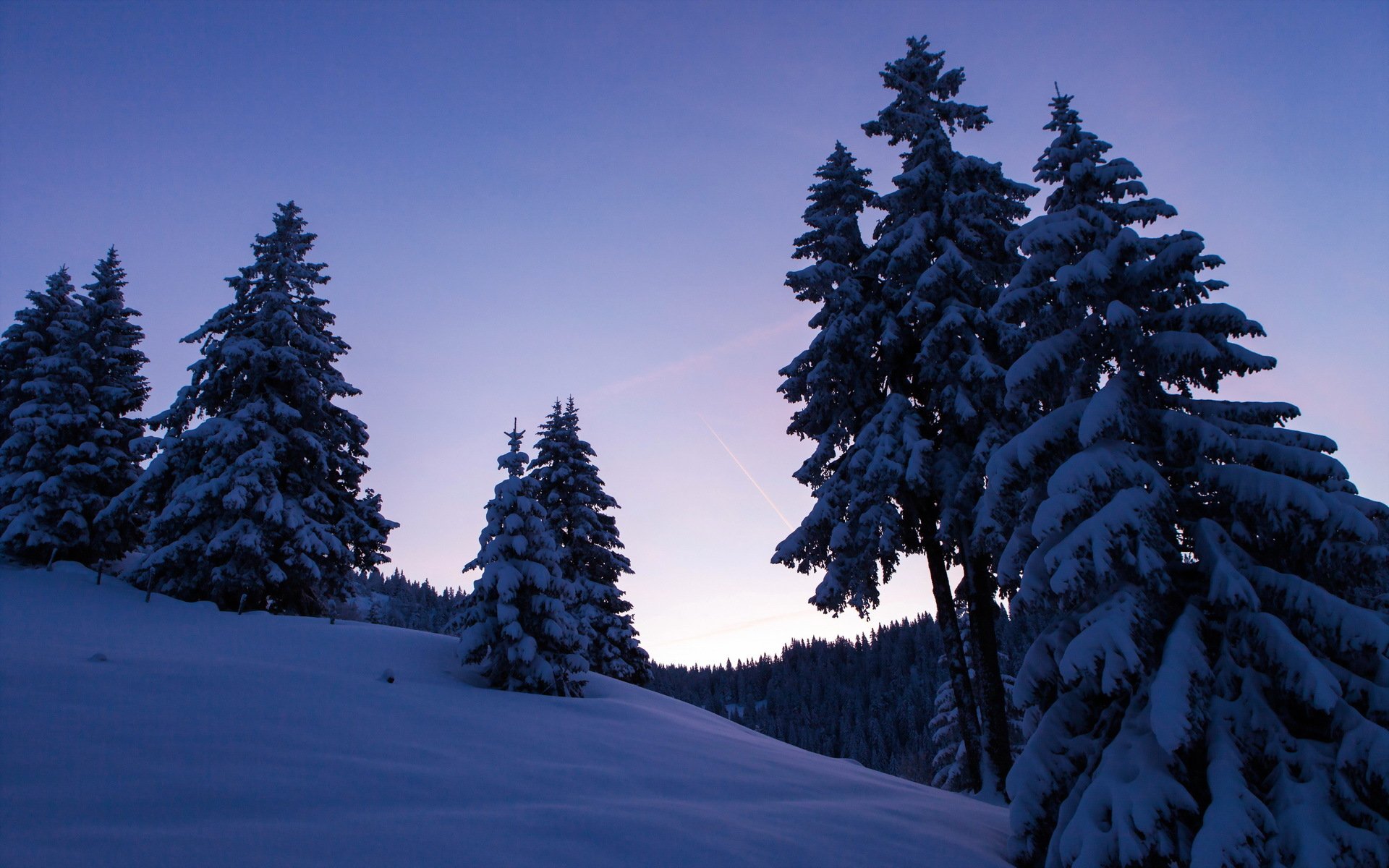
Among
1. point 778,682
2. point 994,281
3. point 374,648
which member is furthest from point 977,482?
point 778,682

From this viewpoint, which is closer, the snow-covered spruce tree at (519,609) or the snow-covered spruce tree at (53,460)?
the snow-covered spruce tree at (519,609)

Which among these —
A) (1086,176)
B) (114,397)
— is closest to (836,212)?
(1086,176)

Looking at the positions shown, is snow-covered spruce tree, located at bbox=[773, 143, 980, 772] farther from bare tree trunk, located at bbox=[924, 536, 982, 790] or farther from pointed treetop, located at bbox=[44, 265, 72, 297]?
pointed treetop, located at bbox=[44, 265, 72, 297]

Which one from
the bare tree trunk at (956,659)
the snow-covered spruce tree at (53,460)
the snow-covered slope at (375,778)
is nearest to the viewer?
the snow-covered slope at (375,778)

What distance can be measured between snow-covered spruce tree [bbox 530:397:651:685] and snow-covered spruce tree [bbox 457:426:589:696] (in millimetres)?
11755

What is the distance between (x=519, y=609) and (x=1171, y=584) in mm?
11102

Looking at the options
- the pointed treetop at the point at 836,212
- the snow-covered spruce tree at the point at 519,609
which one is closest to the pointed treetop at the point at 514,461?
the snow-covered spruce tree at the point at 519,609

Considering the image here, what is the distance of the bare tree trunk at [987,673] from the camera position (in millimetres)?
13188

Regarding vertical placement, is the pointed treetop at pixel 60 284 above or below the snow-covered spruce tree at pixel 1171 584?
above

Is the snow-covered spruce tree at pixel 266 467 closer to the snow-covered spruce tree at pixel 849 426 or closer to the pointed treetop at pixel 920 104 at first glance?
the snow-covered spruce tree at pixel 849 426

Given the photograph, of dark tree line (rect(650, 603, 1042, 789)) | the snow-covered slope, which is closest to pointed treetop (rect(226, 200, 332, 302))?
the snow-covered slope

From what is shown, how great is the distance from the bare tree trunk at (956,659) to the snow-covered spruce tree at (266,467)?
16.0 metres

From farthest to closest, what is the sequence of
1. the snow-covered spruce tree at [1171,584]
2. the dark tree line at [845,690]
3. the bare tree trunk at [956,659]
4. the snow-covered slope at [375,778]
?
the dark tree line at [845,690]
the bare tree trunk at [956,659]
the snow-covered spruce tree at [1171,584]
the snow-covered slope at [375,778]

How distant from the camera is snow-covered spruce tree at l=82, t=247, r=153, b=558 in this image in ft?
73.3
